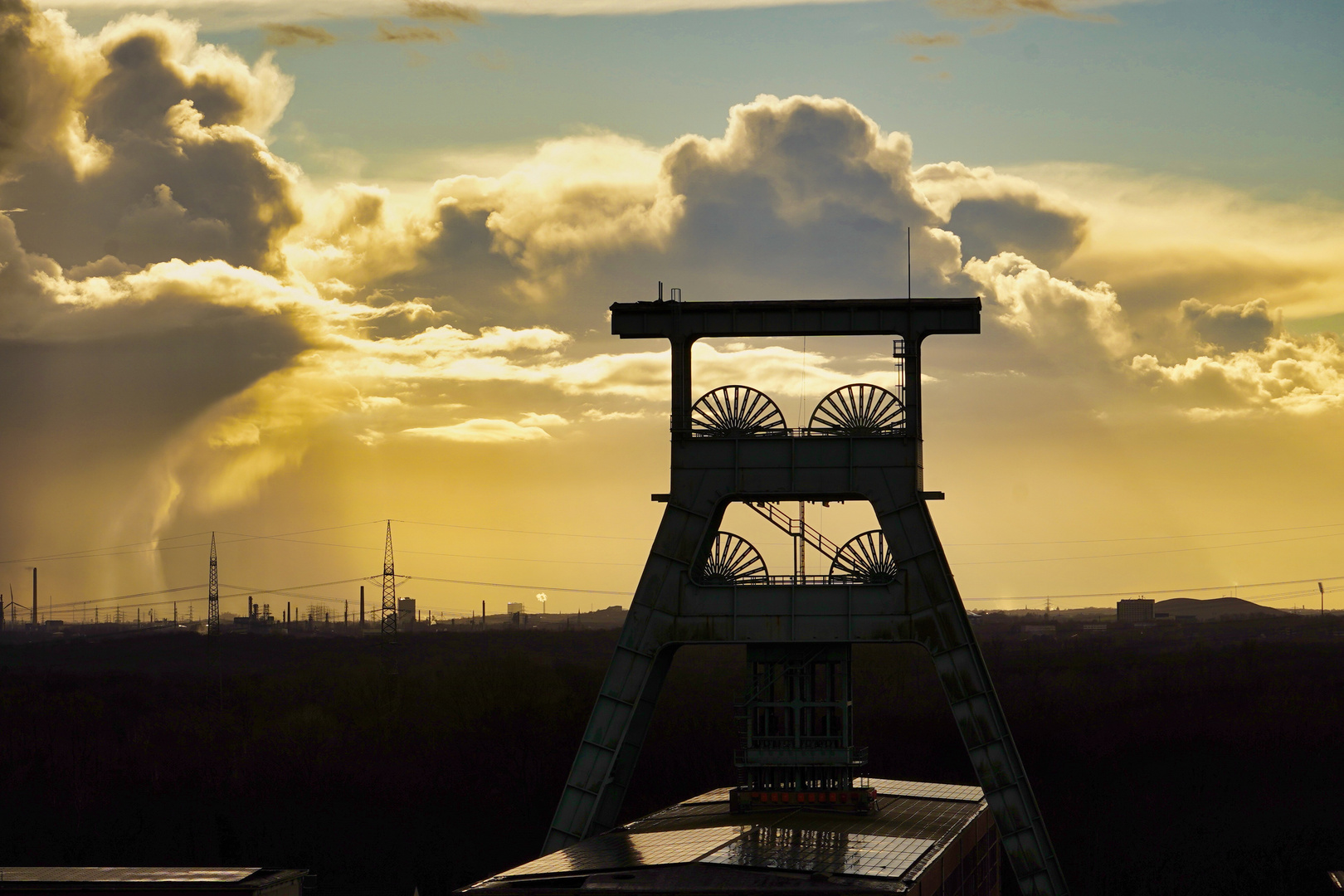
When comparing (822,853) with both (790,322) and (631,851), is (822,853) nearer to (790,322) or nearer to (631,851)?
(631,851)

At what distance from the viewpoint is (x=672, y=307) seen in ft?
116

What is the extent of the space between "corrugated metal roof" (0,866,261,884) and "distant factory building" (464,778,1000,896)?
1330 cm

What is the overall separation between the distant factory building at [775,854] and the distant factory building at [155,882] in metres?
11.7

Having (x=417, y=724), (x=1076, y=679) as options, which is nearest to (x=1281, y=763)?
(x=1076, y=679)

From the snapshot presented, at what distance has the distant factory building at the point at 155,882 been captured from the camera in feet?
134

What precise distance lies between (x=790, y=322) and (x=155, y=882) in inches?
949

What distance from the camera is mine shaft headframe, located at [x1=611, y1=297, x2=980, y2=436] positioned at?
34.7 metres

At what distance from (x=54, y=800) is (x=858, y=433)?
67.9 metres

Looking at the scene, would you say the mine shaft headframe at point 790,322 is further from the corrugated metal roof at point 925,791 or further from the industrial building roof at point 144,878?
the industrial building roof at point 144,878

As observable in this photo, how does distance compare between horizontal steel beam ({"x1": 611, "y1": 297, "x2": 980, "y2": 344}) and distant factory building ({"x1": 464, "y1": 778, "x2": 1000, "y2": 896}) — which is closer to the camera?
distant factory building ({"x1": 464, "y1": 778, "x2": 1000, "y2": 896})

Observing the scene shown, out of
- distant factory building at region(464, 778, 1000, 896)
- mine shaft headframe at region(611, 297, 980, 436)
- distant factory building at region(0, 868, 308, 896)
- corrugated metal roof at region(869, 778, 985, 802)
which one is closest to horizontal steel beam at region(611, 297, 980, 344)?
mine shaft headframe at region(611, 297, 980, 436)

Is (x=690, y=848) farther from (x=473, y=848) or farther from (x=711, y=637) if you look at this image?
(x=473, y=848)

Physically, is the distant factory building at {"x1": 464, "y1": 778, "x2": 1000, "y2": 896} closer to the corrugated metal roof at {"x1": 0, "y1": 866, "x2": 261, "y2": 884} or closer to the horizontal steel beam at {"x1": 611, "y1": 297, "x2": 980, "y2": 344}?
the horizontal steel beam at {"x1": 611, "y1": 297, "x2": 980, "y2": 344}

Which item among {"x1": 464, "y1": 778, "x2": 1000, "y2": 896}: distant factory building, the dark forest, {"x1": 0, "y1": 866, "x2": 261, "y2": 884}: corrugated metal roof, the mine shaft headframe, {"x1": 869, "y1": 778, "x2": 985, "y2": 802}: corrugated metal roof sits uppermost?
the mine shaft headframe
